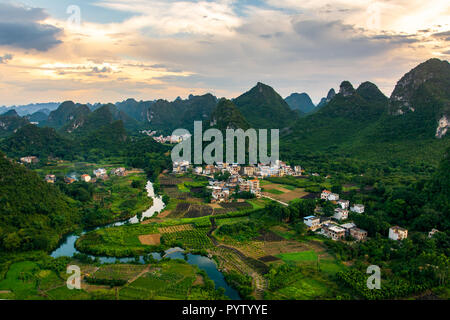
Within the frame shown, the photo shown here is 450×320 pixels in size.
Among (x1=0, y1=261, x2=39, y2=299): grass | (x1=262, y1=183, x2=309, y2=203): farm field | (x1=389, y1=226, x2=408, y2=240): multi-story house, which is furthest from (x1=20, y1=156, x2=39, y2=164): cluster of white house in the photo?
(x1=389, y1=226, x2=408, y2=240): multi-story house

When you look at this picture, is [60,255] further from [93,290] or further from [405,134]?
[405,134]

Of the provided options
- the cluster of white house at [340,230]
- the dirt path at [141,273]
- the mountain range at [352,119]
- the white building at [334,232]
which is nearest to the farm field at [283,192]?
the cluster of white house at [340,230]

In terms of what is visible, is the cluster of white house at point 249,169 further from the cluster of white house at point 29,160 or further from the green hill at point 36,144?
the cluster of white house at point 29,160

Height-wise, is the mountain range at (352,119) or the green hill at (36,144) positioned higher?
the mountain range at (352,119)

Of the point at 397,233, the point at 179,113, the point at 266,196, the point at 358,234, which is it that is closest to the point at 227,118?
the point at 266,196

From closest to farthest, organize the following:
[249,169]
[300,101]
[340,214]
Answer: [340,214] → [249,169] → [300,101]

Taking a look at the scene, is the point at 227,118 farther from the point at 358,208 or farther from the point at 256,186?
the point at 358,208
